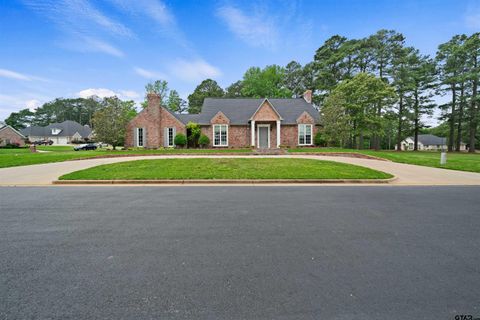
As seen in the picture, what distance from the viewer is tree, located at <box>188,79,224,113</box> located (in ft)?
188

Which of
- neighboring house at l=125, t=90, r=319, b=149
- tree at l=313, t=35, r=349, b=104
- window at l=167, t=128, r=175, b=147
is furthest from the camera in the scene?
tree at l=313, t=35, r=349, b=104

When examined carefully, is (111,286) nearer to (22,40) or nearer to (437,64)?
(22,40)

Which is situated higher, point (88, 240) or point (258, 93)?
point (258, 93)

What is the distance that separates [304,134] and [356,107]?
688cm

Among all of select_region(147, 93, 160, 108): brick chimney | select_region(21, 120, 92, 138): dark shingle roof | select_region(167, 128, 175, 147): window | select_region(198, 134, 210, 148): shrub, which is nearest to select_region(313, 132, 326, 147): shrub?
select_region(198, 134, 210, 148): shrub

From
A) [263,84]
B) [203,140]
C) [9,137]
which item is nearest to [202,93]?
[263,84]

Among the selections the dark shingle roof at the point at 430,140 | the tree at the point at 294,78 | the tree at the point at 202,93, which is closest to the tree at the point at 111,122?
the tree at the point at 202,93

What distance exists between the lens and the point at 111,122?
24000mm

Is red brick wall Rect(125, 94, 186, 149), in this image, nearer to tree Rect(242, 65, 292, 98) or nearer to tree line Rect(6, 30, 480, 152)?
tree line Rect(6, 30, 480, 152)

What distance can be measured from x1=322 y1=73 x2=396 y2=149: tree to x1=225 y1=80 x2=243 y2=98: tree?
35.6 m

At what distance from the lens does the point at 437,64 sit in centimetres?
3575

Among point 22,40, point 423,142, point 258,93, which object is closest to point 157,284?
point 22,40

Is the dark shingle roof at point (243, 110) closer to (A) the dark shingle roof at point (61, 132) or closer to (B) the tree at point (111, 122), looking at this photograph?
(B) the tree at point (111, 122)

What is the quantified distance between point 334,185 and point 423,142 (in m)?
81.5
